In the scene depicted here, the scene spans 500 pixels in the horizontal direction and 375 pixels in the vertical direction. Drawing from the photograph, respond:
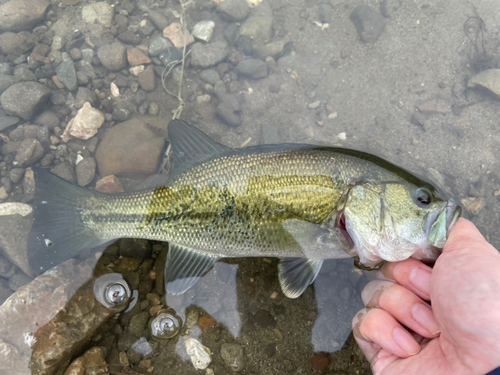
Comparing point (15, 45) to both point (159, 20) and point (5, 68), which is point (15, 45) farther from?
point (159, 20)

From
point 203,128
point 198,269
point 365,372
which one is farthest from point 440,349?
point 203,128

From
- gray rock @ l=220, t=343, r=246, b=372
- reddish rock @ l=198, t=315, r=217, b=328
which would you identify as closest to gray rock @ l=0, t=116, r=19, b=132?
reddish rock @ l=198, t=315, r=217, b=328

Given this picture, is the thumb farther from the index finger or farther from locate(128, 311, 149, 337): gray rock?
locate(128, 311, 149, 337): gray rock

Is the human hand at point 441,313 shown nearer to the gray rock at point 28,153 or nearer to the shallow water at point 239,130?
the shallow water at point 239,130

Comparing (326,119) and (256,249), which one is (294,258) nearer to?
(256,249)

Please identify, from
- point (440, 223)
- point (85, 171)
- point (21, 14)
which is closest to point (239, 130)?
point (85, 171)

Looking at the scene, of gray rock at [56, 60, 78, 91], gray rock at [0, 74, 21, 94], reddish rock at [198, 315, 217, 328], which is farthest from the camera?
gray rock at [56, 60, 78, 91]
